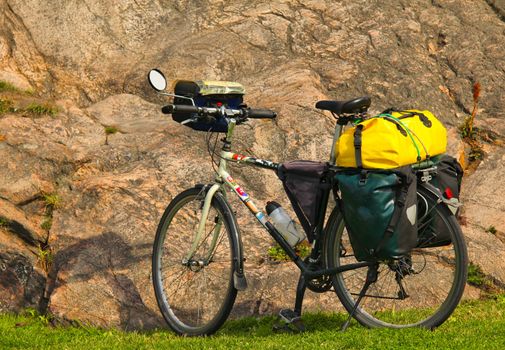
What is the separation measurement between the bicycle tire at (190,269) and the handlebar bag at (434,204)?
163cm

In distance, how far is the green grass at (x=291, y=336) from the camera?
5969 mm

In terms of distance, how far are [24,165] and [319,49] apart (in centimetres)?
446

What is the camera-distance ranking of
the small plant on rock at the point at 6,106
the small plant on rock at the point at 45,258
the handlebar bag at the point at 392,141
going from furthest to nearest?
the small plant on rock at the point at 6,106 < the small plant on rock at the point at 45,258 < the handlebar bag at the point at 392,141

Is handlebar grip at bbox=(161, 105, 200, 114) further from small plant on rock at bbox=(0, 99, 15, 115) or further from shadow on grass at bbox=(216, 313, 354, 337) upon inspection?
small plant on rock at bbox=(0, 99, 15, 115)

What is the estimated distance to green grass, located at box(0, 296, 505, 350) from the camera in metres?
5.97

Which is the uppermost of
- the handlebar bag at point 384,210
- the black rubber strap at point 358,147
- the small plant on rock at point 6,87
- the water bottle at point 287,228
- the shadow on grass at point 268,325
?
the small plant on rock at point 6,87

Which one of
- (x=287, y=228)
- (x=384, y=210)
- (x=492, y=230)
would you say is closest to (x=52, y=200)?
(x=287, y=228)

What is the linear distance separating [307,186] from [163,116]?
427cm

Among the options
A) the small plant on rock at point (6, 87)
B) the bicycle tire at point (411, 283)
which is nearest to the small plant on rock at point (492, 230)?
the bicycle tire at point (411, 283)

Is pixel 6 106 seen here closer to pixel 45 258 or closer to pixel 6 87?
pixel 6 87

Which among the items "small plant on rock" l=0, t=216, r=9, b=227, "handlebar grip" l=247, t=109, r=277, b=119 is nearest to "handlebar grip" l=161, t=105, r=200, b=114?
"handlebar grip" l=247, t=109, r=277, b=119

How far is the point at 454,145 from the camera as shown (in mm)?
9758

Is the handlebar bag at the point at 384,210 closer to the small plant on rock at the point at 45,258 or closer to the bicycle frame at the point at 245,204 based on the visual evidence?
the bicycle frame at the point at 245,204

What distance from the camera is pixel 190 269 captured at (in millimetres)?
7113
